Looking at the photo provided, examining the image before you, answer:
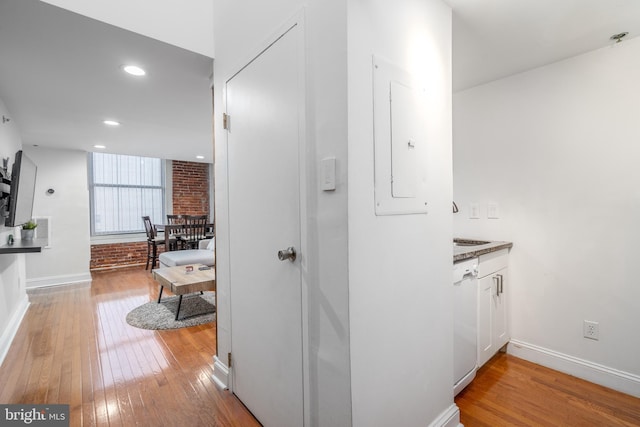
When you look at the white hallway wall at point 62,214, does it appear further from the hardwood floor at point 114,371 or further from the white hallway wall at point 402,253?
the white hallway wall at point 402,253

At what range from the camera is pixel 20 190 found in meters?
2.36

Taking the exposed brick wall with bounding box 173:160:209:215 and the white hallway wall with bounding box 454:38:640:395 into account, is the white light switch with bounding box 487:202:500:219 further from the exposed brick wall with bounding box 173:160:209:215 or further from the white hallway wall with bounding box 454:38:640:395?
the exposed brick wall with bounding box 173:160:209:215

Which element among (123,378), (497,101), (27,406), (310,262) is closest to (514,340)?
(497,101)

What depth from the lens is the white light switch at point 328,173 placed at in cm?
107

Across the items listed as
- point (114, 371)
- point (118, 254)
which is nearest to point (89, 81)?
point (114, 371)

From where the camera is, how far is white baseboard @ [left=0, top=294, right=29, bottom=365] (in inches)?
93.6

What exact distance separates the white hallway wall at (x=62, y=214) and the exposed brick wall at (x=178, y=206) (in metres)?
0.72

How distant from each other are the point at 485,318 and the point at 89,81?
3.38 meters

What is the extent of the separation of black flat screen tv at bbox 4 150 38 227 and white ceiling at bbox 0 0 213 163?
60cm

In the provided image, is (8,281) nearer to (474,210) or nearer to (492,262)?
(492,262)

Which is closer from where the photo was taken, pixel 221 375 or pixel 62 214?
pixel 221 375

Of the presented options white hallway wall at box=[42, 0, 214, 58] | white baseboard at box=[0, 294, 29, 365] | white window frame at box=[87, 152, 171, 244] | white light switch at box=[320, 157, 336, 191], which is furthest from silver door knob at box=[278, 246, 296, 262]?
white window frame at box=[87, 152, 171, 244]

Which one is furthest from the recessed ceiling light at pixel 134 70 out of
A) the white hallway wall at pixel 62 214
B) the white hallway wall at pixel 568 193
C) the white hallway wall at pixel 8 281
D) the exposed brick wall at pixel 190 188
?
the exposed brick wall at pixel 190 188

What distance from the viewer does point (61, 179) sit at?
4.64 meters
